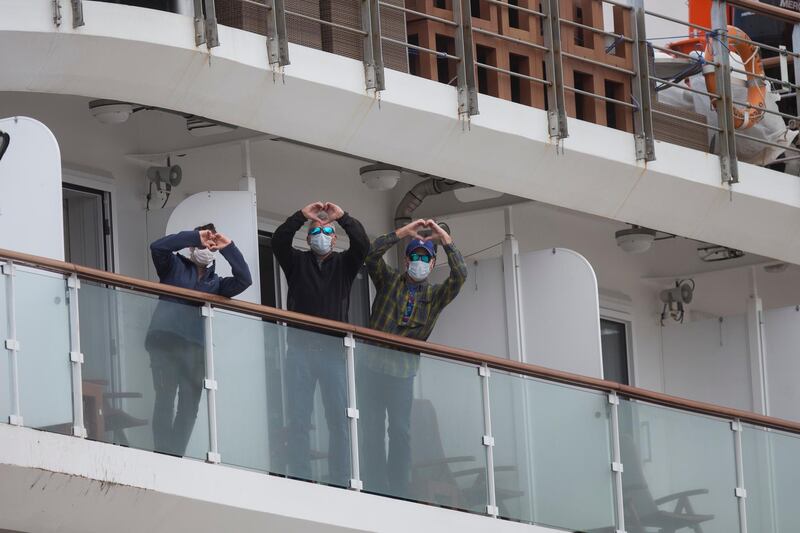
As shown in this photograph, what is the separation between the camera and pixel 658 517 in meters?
15.8

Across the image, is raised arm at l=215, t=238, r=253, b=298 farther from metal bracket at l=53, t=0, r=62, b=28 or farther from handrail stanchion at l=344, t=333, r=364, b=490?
metal bracket at l=53, t=0, r=62, b=28

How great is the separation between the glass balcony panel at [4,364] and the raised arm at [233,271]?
5.78 ft

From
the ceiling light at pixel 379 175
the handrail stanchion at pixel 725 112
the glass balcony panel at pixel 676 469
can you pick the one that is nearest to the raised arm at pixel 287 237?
the ceiling light at pixel 379 175

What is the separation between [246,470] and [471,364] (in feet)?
6.04

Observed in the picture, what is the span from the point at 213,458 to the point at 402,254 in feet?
17.0

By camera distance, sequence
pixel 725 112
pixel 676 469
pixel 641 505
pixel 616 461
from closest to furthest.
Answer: pixel 616 461, pixel 641 505, pixel 676 469, pixel 725 112

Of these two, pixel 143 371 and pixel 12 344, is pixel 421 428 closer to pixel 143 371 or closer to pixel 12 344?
pixel 143 371

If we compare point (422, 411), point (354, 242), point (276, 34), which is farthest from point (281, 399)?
point (276, 34)

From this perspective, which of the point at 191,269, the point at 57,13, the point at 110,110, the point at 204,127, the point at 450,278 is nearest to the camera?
the point at 57,13

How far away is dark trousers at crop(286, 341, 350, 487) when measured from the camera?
13.8m

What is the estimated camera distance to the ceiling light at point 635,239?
1892 centimetres

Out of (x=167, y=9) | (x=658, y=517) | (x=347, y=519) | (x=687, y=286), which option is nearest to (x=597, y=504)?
(x=658, y=517)

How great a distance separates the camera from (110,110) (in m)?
15.3

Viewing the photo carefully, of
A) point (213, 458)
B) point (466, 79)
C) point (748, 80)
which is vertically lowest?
point (213, 458)
